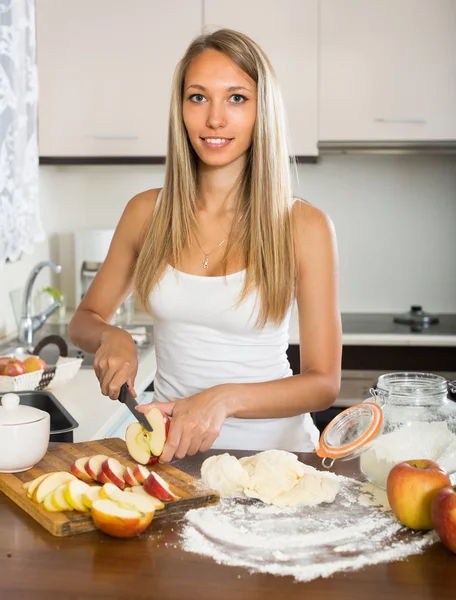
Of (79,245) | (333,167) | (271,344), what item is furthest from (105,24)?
(271,344)

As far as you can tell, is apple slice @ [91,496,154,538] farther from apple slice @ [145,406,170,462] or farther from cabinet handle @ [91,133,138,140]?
cabinet handle @ [91,133,138,140]

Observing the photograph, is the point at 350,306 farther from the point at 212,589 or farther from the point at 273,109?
the point at 212,589

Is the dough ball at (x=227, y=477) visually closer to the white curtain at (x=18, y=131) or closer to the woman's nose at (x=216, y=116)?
the woman's nose at (x=216, y=116)

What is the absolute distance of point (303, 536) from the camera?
1.07 meters

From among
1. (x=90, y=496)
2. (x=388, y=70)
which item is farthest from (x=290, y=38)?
(x=90, y=496)

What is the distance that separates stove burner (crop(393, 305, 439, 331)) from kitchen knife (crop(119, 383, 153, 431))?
76.9 inches

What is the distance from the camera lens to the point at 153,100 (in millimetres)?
3188

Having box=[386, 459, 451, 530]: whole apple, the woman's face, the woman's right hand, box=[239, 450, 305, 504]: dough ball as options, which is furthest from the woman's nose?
box=[386, 459, 451, 530]: whole apple

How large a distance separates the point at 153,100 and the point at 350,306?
3.84 feet

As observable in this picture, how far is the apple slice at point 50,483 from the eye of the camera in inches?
45.3

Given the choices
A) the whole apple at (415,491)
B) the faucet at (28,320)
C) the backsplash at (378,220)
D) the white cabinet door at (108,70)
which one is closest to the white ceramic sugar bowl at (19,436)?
the whole apple at (415,491)

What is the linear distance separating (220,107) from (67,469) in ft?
2.39

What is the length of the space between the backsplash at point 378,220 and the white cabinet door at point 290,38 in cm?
40

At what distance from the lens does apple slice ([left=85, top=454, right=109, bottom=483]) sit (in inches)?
48.5
